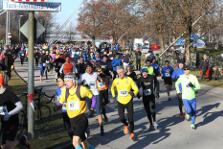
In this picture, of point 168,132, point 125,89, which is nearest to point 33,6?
point 125,89

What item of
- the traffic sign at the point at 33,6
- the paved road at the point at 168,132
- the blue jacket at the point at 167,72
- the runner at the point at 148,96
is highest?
the traffic sign at the point at 33,6

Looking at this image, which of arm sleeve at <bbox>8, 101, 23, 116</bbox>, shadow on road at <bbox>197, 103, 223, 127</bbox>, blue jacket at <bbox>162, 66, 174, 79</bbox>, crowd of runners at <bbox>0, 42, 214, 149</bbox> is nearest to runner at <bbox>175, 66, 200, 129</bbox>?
crowd of runners at <bbox>0, 42, 214, 149</bbox>

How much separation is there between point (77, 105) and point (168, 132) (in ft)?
14.5

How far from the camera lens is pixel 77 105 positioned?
9.01m

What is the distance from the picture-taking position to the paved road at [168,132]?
11244mm

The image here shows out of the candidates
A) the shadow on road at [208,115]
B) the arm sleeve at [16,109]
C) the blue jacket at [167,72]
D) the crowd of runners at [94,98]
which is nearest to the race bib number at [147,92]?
the crowd of runners at [94,98]

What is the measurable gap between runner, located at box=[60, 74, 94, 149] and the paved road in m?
1.71

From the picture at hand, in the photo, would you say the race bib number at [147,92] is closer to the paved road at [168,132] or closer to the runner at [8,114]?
the paved road at [168,132]

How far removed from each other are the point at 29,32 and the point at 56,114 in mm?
5030

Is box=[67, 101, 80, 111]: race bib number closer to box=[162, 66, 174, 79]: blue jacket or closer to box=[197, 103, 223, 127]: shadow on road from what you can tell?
box=[197, 103, 223, 127]: shadow on road

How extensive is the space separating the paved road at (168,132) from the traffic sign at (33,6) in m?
2.99

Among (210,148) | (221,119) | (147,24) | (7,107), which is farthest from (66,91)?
(147,24)

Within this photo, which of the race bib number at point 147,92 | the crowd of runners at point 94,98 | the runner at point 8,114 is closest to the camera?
the runner at point 8,114

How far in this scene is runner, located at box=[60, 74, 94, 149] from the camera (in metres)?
8.95
